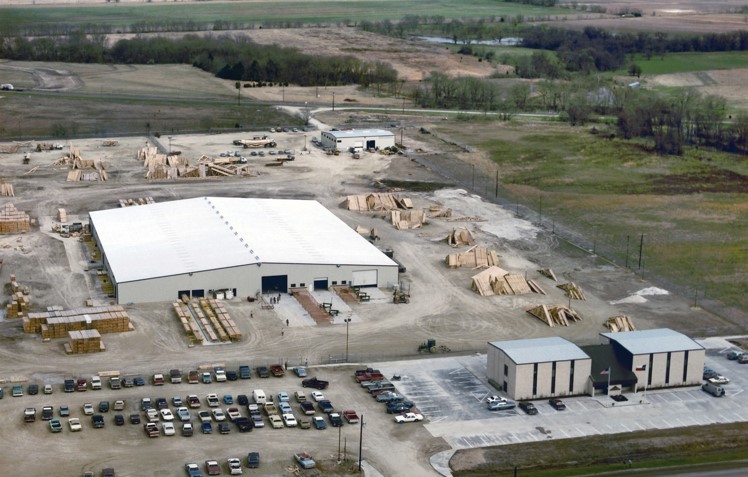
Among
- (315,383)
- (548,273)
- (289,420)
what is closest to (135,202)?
(548,273)

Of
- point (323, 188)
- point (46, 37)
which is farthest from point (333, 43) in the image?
point (323, 188)

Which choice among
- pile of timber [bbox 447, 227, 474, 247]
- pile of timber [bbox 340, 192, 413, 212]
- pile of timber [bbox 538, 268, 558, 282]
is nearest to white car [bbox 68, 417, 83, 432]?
pile of timber [bbox 538, 268, 558, 282]

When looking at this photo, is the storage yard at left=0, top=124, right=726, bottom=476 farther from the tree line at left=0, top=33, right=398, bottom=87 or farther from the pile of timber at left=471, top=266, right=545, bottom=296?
the tree line at left=0, top=33, right=398, bottom=87

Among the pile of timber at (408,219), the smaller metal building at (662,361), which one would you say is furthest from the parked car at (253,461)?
the pile of timber at (408,219)

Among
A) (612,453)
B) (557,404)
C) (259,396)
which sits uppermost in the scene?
(259,396)

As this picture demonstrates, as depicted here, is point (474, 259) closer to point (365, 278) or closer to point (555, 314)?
point (365, 278)
